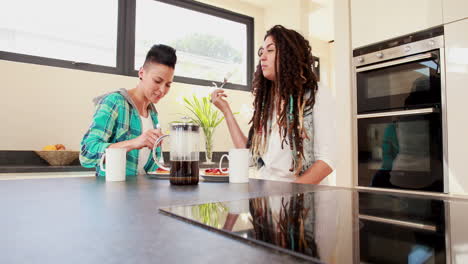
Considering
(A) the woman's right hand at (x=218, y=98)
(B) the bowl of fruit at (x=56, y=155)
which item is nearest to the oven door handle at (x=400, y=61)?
(A) the woman's right hand at (x=218, y=98)

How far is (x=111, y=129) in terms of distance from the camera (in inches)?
57.6

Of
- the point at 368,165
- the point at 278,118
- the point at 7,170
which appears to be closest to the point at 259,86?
the point at 278,118

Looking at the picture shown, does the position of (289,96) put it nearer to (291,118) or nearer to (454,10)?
(291,118)

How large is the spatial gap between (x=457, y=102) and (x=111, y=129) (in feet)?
5.90

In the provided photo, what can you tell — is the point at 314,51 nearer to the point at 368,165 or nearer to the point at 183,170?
the point at 368,165

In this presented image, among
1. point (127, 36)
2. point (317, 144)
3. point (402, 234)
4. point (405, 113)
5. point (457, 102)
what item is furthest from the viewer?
point (127, 36)

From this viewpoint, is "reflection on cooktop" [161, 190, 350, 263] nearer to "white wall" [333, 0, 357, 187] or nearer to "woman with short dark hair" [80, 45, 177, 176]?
"woman with short dark hair" [80, 45, 177, 176]

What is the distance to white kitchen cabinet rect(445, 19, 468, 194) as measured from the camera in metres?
1.65

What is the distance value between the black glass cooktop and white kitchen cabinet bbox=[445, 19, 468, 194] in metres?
1.34

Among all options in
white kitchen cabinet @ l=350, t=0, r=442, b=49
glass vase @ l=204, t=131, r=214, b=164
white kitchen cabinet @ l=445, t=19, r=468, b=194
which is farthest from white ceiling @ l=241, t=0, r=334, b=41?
white kitchen cabinet @ l=445, t=19, r=468, b=194

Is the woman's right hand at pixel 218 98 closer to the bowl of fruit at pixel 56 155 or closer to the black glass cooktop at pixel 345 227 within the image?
the black glass cooktop at pixel 345 227

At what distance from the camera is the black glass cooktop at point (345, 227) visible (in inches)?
10.4

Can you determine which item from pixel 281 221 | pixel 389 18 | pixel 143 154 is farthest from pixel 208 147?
pixel 281 221

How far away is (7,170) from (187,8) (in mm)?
2334
